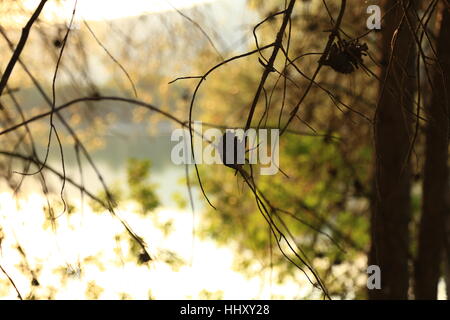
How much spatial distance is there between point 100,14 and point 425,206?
1.42m

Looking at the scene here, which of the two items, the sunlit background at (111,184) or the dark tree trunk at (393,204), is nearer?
the sunlit background at (111,184)

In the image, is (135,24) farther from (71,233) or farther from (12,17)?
(71,233)

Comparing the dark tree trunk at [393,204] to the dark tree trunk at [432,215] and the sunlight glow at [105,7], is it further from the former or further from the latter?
the sunlight glow at [105,7]

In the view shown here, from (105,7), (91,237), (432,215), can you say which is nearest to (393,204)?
(432,215)

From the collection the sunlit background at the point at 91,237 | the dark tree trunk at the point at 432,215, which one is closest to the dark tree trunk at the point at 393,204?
the dark tree trunk at the point at 432,215

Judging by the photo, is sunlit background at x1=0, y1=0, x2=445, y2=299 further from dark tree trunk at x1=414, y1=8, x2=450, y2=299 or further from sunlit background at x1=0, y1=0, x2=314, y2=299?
dark tree trunk at x1=414, y1=8, x2=450, y2=299

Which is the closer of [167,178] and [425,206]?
[425,206]

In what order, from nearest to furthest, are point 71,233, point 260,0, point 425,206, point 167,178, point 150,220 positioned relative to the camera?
point 71,233, point 425,206, point 150,220, point 260,0, point 167,178

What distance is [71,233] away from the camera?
2188mm

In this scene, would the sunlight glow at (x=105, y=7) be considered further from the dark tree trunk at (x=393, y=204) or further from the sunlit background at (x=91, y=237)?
the dark tree trunk at (x=393, y=204)

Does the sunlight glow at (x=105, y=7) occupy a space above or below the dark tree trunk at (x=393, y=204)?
above

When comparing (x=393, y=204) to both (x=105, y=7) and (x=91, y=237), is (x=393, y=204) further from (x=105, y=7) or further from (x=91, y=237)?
(x=91, y=237)
